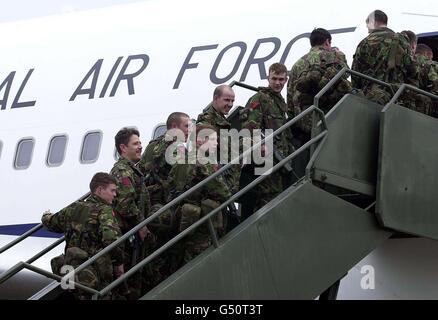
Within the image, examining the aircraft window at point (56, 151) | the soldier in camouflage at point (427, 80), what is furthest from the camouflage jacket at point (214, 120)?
the aircraft window at point (56, 151)

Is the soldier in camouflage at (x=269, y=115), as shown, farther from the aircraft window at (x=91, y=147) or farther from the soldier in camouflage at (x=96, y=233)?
the aircraft window at (x=91, y=147)

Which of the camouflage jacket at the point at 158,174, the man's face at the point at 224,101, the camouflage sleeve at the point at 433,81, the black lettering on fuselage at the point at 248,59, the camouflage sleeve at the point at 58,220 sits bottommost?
the camouflage sleeve at the point at 58,220

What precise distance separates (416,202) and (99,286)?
2720 millimetres

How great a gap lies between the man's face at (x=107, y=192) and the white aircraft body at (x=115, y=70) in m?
3.77

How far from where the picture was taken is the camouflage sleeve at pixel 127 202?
8719 millimetres

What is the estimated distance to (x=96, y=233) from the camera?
853cm

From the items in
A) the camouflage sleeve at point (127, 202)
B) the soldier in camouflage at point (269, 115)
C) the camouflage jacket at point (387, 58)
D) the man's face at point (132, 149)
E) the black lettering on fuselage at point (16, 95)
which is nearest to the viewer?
the camouflage sleeve at point (127, 202)

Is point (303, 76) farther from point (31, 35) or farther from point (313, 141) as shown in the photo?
point (31, 35)

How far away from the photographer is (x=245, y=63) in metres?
12.5

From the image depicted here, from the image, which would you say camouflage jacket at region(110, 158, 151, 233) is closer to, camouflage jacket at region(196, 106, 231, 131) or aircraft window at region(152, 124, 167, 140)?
camouflage jacket at region(196, 106, 231, 131)

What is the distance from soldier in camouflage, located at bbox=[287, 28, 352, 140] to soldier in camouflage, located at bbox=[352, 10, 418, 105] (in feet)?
0.63

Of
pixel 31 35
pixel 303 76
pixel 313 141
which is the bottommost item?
pixel 313 141

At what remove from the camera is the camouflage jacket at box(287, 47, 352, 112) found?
30.7 ft
